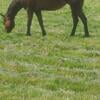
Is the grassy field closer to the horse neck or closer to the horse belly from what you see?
the horse neck

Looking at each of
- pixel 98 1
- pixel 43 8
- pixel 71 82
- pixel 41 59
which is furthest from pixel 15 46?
pixel 98 1

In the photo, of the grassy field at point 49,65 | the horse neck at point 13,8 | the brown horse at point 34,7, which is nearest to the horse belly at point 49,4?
the brown horse at point 34,7

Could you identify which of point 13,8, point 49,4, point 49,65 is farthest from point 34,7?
point 49,65

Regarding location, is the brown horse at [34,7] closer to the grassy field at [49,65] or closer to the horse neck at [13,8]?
the horse neck at [13,8]

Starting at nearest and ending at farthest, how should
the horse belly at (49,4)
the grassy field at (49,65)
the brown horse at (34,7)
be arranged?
the grassy field at (49,65), the brown horse at (34,7), the horse belly at (49,4)

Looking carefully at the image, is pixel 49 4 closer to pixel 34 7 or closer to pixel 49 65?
pixel 34 7

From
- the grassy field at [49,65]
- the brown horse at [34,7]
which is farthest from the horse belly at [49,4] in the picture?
the grassy field at [49,65]

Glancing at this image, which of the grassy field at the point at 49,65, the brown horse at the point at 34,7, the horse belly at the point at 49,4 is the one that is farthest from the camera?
the horse belly at the point at 49,4

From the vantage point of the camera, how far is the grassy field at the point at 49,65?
10.9m

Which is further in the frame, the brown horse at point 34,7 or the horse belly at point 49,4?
the horse belly at point 49,4

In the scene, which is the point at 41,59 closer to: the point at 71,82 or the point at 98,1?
the point at 71,82

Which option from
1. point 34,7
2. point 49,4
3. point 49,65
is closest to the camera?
point 49,65

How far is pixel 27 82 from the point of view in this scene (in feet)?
38.9

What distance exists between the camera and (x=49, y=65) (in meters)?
14.6
